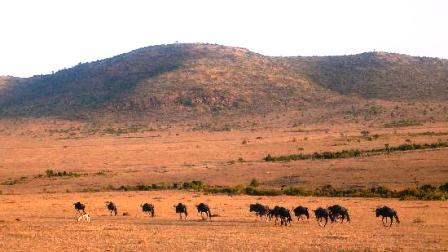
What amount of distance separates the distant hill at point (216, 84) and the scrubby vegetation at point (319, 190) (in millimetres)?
55734

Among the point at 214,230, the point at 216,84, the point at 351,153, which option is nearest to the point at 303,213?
the point at 214,230

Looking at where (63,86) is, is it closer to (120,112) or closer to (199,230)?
(120,112)

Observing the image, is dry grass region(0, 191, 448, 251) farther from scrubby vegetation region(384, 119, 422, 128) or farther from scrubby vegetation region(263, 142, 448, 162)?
scrubby vegetation region(384, 119, 422, 128)

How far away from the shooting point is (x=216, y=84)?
110 metres

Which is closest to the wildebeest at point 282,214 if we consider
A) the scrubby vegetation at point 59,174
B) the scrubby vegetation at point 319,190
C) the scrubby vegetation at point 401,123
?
the scrubby vegetation at point 319,190

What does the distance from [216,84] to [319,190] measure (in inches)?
2844

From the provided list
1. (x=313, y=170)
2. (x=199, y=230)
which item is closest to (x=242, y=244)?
(x=199, y=230)

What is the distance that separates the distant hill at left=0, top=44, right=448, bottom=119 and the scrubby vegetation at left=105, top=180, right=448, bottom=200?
55.7 meters

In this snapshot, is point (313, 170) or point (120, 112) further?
point (120, 112)

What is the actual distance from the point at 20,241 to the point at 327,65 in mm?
112366

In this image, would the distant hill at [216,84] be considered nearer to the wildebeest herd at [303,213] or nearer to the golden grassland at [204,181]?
the golden grassland at [204,181]

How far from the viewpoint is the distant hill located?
103m

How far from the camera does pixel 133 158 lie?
201 feet

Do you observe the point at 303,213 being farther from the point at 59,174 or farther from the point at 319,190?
the point at 59,174
